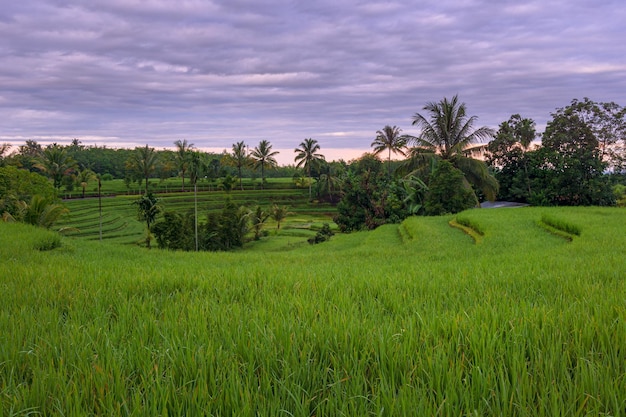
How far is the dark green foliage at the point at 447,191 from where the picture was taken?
21.8 m

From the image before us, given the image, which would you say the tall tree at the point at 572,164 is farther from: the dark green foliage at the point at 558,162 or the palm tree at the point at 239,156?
the palm tree at the point at 239,156

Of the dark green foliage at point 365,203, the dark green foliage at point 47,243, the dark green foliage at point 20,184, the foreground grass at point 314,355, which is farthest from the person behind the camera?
the dark green foliage at point 365,203

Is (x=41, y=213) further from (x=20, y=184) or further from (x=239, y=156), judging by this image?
(x=239, y=156)

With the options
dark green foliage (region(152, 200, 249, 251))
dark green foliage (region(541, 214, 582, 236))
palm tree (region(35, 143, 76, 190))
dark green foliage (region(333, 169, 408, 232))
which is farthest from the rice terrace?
palm tree (region(35, 143, 76, 190))

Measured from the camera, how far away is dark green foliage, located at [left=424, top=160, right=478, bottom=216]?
71.7 ft

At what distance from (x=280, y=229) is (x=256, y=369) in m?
38.7

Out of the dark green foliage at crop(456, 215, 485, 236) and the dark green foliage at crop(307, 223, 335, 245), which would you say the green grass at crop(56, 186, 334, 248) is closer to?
the dark green foliage at crop(307, 223, 335, 245)

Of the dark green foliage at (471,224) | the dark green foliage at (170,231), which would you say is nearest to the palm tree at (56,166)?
the dark green foliage at (170,231)

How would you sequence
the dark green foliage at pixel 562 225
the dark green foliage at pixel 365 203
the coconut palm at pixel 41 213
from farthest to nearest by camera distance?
the dark green foliage at pixel 365 203 < the coconut palm at pixel 41 213 < the dark green foliage at pixel 562 225

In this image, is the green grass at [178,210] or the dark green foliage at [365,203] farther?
the green grass at [178,210]

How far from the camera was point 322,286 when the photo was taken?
11.4 feet

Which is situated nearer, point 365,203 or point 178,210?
point 365,203

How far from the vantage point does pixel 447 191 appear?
72.2 ft

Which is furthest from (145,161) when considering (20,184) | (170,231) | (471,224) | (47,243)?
(47,243)
